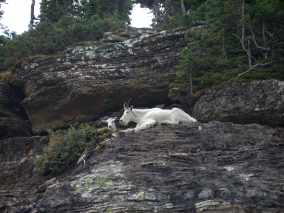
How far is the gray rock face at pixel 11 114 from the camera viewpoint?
25469 millimetres

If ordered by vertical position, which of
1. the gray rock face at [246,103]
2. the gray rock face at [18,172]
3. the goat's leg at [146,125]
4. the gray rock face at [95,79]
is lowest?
the gray rock face at [18,172]

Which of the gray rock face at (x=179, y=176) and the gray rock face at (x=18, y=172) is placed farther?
the gray rock face at (x=18, y=172)

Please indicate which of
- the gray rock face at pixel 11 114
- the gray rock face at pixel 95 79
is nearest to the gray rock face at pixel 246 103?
the gray rock face at pixel 95 79

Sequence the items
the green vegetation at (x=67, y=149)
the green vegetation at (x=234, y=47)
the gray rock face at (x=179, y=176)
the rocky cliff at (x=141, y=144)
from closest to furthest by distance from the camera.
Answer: the gray rock face at (x=179, y=176)
the rocky cliff at (x=141, y=144)
the green vegetation at (x=67, y=149)
the green vegetation at (x=234, y=47)

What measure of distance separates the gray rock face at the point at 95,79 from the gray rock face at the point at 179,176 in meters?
7.11

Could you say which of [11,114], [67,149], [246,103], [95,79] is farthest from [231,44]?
[11,114]

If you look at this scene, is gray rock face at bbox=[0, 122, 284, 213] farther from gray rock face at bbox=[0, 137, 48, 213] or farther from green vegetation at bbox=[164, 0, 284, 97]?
green vegetation at bbox=[164, 0, 284, 97]

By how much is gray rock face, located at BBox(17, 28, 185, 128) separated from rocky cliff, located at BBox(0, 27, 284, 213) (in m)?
0.04

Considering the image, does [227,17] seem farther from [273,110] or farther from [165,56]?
[273,110]

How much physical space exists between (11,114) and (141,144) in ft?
33.9

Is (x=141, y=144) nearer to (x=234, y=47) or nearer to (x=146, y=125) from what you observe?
(x=146, y=125)

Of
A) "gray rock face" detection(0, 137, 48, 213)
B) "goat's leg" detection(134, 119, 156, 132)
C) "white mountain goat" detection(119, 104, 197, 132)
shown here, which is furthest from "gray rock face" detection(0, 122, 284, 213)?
"white mountain goat" detection(119, 104, 197, 132)

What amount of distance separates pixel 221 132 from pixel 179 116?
2305mm

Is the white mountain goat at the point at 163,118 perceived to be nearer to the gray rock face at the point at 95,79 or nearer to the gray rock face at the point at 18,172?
the gray rock face at the point at 18,172
